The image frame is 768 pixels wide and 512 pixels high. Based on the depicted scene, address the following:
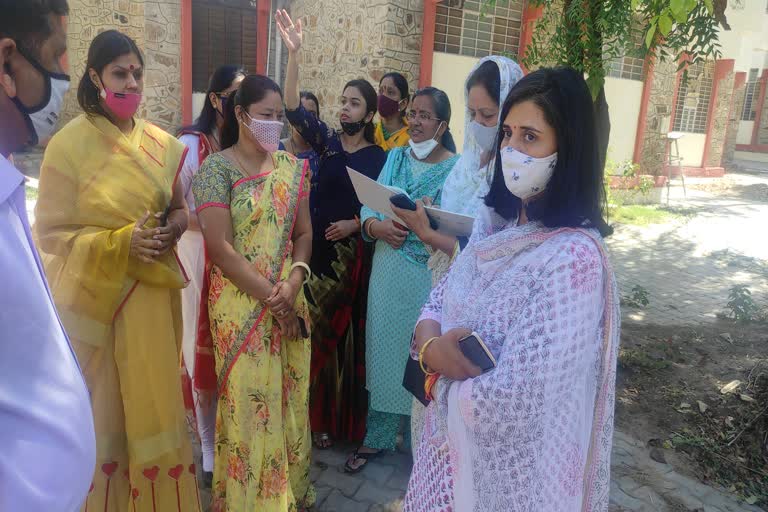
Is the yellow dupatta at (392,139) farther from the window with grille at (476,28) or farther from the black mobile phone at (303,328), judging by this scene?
the window with grille at (476,28)

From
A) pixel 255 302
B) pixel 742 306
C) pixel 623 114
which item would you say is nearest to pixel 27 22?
pixel 255 302

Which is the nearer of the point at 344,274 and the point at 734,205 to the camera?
the point at 344,274

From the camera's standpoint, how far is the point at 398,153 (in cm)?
287

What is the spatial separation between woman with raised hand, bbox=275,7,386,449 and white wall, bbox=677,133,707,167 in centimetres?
1308

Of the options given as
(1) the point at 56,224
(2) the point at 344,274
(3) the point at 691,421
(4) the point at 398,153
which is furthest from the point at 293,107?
(3) the point at 691,421

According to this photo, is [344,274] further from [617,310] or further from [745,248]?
[745,248]

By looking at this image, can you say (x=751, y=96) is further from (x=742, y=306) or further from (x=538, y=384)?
(x=538, y=384)

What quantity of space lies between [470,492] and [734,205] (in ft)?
42.8

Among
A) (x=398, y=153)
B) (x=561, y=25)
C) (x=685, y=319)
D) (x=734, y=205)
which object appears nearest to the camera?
(x=398, y=153)

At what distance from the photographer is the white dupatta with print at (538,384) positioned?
128cm

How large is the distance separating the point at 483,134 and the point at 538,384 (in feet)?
3.74

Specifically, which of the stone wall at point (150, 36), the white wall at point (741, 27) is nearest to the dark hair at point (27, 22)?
the stone wall at point (150, 36)

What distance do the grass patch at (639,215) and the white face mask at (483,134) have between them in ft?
26.9

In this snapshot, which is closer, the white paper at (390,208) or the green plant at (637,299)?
the white paper at (390,208)
